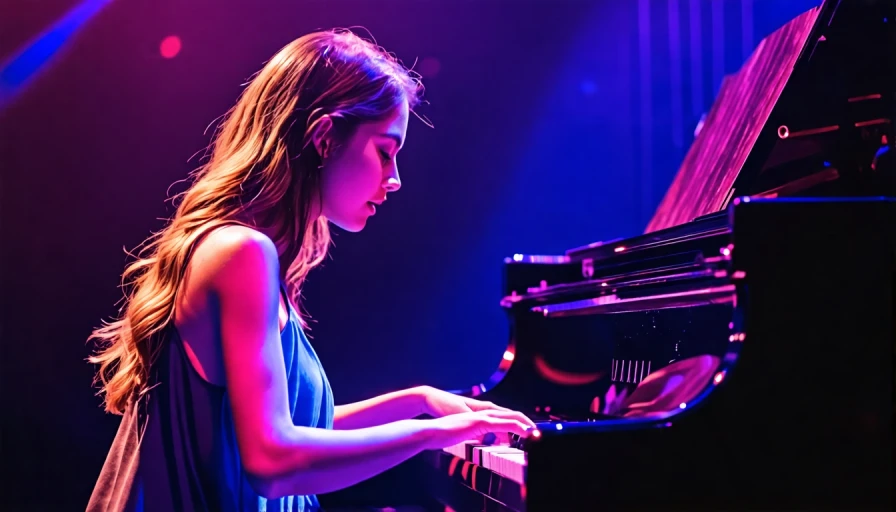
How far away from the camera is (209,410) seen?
1455mm

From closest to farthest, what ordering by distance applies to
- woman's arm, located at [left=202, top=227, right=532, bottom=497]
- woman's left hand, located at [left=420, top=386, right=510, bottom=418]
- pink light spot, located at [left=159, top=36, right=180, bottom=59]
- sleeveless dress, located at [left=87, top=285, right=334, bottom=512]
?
woman's arm, located at [left=202, top=227, right=532, bottom=497], sleeveless dress, located at [left=87, top=285, right=334, bottom=512], woman's left hand, located at [left=420, top=386, right=510, bottom=418], pink light spot, located at [left=159, top=36, right=180, bottom=59]

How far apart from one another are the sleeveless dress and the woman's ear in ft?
1.42

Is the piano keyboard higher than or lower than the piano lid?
lower

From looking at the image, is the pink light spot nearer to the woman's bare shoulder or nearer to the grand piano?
the grand piano

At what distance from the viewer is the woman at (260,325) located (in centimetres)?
135

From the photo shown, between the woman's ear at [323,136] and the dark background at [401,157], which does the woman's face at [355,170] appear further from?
the dark background at [401,157]

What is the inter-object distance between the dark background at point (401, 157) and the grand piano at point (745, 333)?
4.13 feet

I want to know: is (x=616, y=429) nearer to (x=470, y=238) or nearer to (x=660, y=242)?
(x=660, y=242)

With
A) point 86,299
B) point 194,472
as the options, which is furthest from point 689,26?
point 194,472

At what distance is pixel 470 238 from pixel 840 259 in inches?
84.9

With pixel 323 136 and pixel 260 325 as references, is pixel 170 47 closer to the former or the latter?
pixel 323 136

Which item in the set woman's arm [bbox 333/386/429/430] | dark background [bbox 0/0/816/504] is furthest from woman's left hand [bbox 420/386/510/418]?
dark background [bbox 0/0/816/504]

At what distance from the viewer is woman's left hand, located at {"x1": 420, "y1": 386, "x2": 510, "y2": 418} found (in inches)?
75.6

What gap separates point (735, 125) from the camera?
2.18 m
